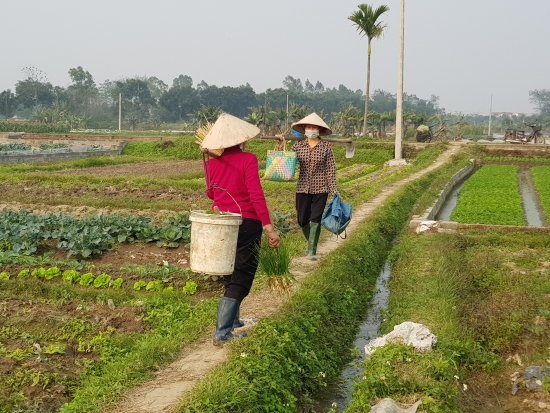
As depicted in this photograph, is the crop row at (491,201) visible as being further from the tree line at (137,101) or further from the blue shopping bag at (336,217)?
the tree line at (137,101)

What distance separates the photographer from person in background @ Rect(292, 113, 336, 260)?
26.3ft

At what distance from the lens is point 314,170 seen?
26.3 feet

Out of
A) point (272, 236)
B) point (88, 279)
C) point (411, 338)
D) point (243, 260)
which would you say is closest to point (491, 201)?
point (88, 279)

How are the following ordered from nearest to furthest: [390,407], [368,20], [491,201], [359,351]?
[390,407], [359,351], [491,201], [368,20]

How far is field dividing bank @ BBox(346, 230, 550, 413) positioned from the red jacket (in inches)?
55.9

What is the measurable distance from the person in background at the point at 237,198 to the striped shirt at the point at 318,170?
9.27 feet

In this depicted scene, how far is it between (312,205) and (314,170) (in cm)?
43

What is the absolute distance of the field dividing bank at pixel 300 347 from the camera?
4.18 metres

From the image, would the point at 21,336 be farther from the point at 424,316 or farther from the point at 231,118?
the point at 424,316

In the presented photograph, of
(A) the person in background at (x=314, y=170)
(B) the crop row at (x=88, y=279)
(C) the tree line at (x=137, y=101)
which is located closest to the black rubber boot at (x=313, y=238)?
(A) the person in background at (x=314, y=170)

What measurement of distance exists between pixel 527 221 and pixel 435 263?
566 cm

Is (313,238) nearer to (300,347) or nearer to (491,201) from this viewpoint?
(300,347)

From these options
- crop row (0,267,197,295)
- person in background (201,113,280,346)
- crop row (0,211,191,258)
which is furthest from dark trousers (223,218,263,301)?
crop row (0,211,191,258)

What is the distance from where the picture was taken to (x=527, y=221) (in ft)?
44.2
